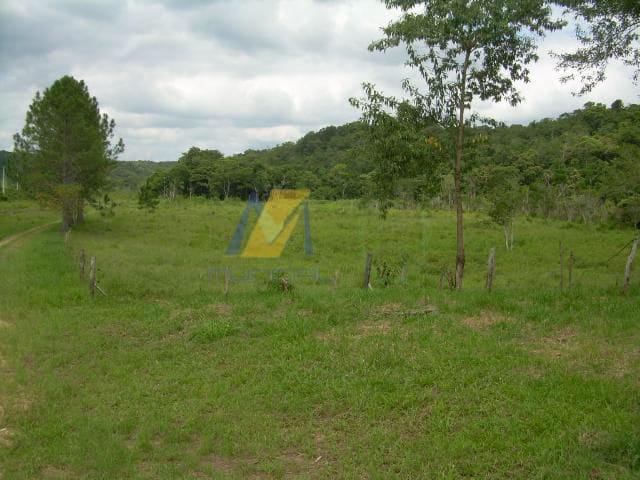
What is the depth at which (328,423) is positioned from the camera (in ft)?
20.1

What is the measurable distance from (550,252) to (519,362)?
59.1 ft

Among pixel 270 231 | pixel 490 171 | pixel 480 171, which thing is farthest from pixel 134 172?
pixel 490 171

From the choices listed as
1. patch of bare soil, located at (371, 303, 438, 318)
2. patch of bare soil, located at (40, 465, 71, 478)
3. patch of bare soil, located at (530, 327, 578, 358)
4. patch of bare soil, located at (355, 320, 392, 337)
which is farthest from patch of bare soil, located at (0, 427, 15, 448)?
patch of bare soil, located at (530, 327, 578, 358)

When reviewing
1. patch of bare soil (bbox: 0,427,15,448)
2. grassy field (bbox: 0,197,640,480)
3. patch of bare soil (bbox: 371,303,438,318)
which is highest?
patch of bare soil (bbox: 371,303,438,318)

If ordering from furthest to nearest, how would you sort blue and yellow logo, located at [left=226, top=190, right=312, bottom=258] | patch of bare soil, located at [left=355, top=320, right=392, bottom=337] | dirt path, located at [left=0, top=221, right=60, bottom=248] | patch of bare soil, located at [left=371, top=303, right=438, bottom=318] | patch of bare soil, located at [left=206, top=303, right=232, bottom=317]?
blue and yellow logo, located at [left=226, top=190, right=312, bottom=258], dirt path, located at [left=0, top=221, right=60, bottom=248], patch of bare soil, located at [left=206, top=303, right=232, bottom=317], patch of bare soil, located at [left=371, top=303, right=438, bottom=318], patch of bare soil, located at [left=355, top=320, right=392, bottom=337]

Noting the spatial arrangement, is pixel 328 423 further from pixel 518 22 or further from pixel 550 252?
pixel 550 252

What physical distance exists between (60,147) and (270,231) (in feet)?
40.1

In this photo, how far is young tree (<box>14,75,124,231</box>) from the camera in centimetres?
2903

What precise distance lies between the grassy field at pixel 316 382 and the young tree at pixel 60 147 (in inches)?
652

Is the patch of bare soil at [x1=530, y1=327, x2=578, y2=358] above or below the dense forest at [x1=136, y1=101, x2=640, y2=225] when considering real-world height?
below

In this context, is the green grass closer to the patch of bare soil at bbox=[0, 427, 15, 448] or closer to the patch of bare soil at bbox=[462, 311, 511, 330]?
the patch of bare soil at bbox=[0, 427, 15, 448]

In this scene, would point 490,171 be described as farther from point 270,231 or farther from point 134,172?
point 134,172

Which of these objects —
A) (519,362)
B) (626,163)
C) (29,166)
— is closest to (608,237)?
(626,163)

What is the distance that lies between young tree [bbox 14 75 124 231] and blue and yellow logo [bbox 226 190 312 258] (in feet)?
29.7
